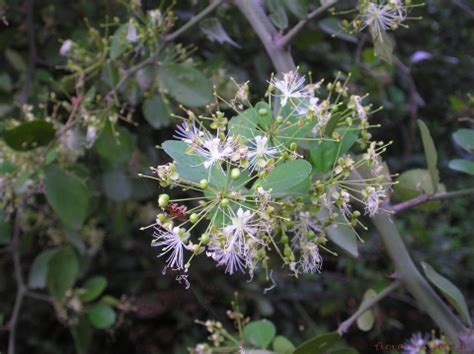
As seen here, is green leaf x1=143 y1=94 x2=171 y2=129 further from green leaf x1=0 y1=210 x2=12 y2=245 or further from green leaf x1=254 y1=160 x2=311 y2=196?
green leaf x1=254 y1=160 x2=311 y2=196

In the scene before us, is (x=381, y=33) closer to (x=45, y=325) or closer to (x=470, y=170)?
(x=470, y=170)

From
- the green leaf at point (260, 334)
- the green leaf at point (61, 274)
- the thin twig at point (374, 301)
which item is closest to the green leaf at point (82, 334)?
the green leaf at point (61, 274)

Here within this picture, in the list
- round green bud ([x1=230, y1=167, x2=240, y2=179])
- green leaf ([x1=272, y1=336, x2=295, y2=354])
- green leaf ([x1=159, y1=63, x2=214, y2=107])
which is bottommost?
green leaf ([x1=272, y1=336, x2=295, y2=354])

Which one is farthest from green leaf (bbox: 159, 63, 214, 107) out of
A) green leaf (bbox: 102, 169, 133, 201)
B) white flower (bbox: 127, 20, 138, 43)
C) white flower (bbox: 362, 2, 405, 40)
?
green leaf (bbox: 102, 169, 133, 201)

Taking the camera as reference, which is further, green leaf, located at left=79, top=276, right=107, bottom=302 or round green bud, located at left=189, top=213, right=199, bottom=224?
green leaf, located at left=79, top=276, right=107, bottom=302

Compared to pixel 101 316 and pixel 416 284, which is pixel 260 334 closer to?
pixel 416 284

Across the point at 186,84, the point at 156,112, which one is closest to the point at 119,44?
the point at 186,84
